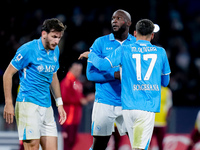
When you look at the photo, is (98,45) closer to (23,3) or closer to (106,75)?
(106,75)

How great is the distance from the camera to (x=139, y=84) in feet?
15.2

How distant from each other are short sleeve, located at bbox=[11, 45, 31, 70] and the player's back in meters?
1.08

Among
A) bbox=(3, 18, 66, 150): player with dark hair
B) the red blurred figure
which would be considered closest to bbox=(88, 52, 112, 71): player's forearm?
bbox=(3, 18, 66, 150): player with dark hair

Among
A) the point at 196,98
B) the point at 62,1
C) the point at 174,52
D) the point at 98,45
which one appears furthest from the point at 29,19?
the point at 98,45

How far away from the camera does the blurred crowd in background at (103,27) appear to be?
10.4 metres

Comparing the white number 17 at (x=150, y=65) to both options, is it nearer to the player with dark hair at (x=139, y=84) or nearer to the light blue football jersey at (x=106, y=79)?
the player with dark hair at (x=139, y=84)

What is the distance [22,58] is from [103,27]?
277 inches

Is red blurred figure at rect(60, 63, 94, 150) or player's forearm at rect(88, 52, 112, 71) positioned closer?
player's forearm at rect(88, 52, 112, 71)

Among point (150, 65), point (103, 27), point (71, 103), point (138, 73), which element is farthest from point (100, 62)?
point (103, 27)

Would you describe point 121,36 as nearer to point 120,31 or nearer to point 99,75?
point 120,31

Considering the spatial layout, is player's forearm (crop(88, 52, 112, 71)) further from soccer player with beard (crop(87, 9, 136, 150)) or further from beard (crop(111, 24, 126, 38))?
beard (crop(111, 24, 126, 38))

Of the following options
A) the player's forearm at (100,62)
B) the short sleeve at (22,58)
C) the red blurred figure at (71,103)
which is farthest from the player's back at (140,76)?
the red blurred figure at (71,103)

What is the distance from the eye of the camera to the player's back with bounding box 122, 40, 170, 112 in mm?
4617

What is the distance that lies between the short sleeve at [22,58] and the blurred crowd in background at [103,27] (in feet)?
15.2
